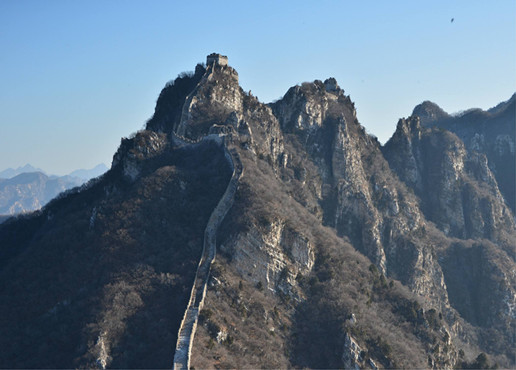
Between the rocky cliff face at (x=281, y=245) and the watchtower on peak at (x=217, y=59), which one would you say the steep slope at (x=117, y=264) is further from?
the watchtower on peak at (x=217, y=59)

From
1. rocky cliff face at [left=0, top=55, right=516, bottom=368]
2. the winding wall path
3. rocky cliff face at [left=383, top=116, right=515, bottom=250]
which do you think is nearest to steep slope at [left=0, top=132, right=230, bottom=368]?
rocky cliff face at [left=0, top=55, right=516, bottom=368]

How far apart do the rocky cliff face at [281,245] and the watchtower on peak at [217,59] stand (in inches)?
48.7

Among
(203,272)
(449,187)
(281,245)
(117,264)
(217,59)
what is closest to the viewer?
(203,272)

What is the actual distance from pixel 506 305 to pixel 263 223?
259ft

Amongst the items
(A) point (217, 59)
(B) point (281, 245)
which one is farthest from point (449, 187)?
(B) point (281, 245)

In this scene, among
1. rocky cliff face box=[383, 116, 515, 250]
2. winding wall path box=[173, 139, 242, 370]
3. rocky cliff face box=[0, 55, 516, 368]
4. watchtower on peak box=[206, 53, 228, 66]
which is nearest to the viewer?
winding wall path box=[173, 139, 242, 370]

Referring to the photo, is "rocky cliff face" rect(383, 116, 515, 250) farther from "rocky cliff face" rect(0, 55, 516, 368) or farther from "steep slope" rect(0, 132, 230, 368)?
"steep slope" rect(0, 132, 230, 368)

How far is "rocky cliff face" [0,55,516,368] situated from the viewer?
82125 millimetres

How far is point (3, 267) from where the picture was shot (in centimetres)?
10381

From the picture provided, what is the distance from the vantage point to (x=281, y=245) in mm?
96688

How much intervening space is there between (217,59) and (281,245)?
203 feet

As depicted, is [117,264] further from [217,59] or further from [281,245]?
[217,59]

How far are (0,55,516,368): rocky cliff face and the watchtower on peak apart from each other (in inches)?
48.7

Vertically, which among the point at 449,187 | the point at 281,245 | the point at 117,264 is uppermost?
the point at 449,187
